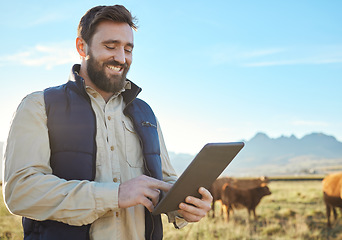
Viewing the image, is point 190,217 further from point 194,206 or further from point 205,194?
point 205,194

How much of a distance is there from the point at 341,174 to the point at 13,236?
33.0 ft

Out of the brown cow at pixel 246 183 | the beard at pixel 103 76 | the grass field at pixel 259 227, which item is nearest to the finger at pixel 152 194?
the beard at pixel 103 76

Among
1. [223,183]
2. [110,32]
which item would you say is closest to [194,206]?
[110,32]

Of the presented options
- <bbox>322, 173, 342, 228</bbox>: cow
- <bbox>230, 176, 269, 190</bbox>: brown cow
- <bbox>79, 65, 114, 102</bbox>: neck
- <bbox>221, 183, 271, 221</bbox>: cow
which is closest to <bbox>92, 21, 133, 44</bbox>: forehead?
<bbox>79, 65, 114, 102</bbox>: neck

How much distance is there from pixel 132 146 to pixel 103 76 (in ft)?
1.84

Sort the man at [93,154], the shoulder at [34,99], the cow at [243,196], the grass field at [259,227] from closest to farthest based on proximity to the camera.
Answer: the man at [93,154], the shoulder at [34,99], the grass field at [259,227], the cow at [243,196]

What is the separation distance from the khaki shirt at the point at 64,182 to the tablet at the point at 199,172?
321 millimetres

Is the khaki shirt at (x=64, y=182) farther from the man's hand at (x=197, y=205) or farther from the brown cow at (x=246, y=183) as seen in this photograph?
the brown cow at (x=246, y=183)

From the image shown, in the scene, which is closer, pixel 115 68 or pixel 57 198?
pixel 57 198

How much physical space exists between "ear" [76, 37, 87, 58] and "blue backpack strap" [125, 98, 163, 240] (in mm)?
525

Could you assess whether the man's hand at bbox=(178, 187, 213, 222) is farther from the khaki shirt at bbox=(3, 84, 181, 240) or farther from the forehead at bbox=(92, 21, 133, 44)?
the forehead at bbox=(92, 21, 133, 44)

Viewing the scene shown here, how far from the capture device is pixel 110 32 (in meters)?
2.52

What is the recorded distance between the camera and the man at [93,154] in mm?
1982

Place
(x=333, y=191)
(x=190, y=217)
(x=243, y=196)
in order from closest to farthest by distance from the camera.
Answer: (x=190, y=217)
(x=333, y=191)
(x=243, y=196)
